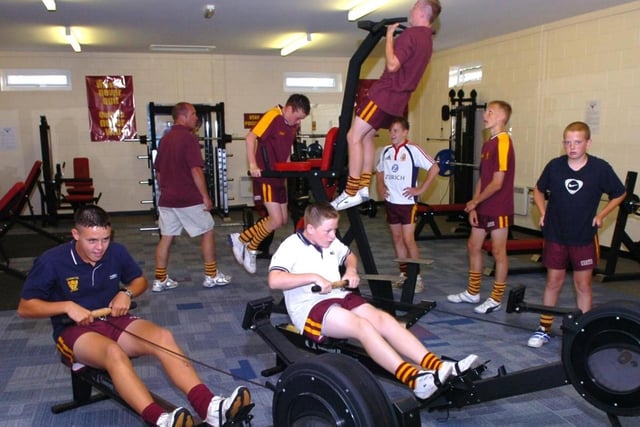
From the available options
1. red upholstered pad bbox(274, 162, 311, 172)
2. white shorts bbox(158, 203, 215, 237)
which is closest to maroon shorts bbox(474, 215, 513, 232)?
red upholstered pad bbox(274, 162, 311, 172)

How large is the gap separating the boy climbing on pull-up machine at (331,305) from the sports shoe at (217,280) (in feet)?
7.72

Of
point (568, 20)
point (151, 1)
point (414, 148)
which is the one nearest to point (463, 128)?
point (568, 20)

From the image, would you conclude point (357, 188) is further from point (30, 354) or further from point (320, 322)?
point (30, 354)

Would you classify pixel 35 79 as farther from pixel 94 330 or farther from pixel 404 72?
pixel 94 330

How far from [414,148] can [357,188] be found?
1.28 metres

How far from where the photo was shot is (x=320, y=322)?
8.68 ft

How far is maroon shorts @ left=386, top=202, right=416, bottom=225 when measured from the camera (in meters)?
4.61

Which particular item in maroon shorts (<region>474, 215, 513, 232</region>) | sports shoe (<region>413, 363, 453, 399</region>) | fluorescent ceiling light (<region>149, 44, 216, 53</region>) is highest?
fluorescent ceiling light (<region>149, 44, 216, 53</region>)

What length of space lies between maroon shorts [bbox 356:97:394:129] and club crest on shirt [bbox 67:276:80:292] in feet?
6.03

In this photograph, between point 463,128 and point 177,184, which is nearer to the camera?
point 177,184

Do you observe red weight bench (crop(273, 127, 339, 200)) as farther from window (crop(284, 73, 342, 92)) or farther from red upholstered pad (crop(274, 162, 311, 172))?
window (crop(284, 73, 342, 92))

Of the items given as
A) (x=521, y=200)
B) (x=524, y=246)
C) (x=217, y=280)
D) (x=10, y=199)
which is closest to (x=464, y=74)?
(x=521, y=200)

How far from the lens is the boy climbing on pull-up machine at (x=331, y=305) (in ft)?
7.91

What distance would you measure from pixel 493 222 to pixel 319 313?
1984mm
